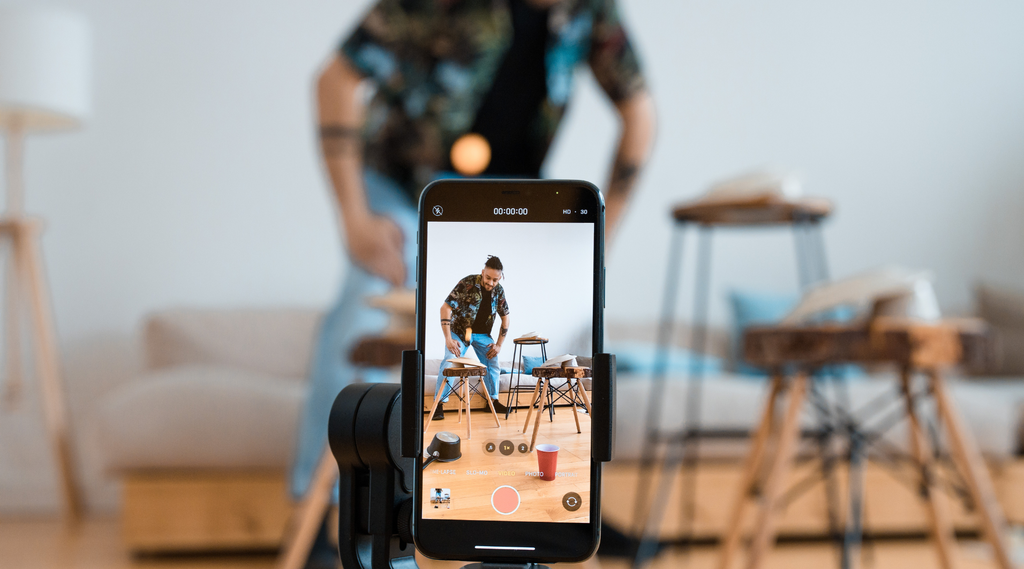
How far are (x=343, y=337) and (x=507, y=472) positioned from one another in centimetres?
81

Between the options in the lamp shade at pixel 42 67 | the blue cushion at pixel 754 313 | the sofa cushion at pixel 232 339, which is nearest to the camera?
the lamp shade at pixel 42 67

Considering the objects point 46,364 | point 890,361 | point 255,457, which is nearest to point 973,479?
point 890,361

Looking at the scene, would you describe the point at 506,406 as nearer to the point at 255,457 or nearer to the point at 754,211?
the point at 754,211

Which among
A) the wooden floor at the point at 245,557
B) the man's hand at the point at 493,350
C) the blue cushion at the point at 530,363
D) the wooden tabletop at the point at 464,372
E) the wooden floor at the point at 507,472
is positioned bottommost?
the wooden floor at the point at 245,557

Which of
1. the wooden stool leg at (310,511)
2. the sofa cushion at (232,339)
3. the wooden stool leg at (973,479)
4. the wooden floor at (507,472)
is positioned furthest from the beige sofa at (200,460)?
the wooden floor at (507,472)

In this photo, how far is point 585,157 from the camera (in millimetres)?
2559

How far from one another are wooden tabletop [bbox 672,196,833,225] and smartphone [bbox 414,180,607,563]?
3.00ft

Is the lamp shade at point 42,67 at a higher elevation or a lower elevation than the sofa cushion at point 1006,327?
higher

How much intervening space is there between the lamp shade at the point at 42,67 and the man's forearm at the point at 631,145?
1637 millimetres

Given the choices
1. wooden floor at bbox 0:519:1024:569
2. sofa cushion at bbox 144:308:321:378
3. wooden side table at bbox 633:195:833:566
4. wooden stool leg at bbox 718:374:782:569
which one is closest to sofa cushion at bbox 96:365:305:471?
wooden floor at bbox 0:519:1024:569

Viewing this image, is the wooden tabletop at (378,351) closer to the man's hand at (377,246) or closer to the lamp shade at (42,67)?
the man's hand at (377,246)

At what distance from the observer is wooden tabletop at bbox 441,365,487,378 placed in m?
0.30

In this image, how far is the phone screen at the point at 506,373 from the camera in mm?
294

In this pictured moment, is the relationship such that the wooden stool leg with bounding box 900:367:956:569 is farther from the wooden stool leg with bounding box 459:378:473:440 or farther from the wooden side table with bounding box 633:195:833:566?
the wooden stool leg with bounding box 459:378:473:440
